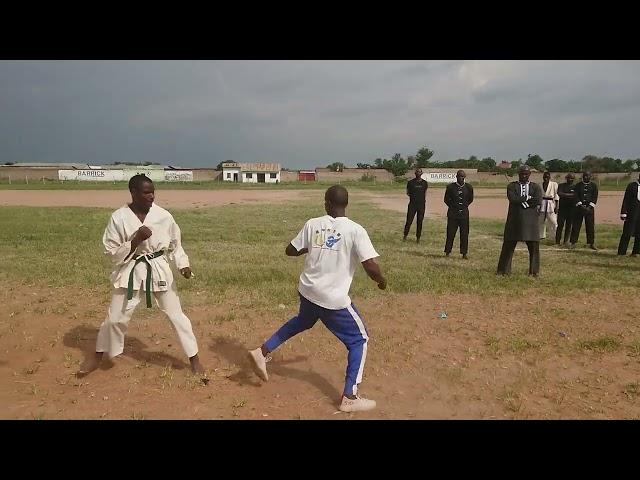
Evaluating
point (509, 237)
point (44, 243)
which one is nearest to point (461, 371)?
point (509, 237)

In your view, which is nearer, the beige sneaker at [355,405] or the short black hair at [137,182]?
the beige sneaker at [355,405]

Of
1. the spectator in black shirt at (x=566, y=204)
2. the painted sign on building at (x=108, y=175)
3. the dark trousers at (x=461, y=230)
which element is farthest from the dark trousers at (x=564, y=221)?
the painted sign on building at (x=108, y=175)

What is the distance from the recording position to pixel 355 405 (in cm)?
359

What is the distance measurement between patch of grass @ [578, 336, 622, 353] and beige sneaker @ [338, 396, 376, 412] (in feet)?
8.99

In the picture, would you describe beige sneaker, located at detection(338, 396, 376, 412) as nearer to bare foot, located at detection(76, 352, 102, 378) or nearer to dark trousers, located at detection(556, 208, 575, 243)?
bare foot, located at detection(76, 352, 102, 378)

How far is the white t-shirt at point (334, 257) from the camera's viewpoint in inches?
140

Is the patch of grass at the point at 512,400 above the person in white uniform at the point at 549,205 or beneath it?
beneath

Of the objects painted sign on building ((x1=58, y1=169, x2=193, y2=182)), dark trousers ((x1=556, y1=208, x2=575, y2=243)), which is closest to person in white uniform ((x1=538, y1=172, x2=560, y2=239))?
dark trousers ((x1=556, y1=208, x2=575, y2=243))

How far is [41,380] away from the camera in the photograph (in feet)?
13.5

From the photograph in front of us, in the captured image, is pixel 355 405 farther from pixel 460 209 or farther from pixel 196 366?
pixel 460 209

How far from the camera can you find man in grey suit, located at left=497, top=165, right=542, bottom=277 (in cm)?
787

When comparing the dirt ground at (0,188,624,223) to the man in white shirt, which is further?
the dirt ground at (0,188,624,223)

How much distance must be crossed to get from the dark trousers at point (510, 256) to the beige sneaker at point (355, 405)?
17.8ft

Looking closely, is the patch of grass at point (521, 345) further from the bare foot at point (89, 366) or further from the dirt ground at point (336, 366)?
the bare foot at point (89, 366)
